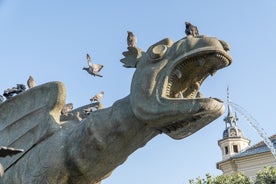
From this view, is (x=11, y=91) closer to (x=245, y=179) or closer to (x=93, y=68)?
(x=93, y=68)

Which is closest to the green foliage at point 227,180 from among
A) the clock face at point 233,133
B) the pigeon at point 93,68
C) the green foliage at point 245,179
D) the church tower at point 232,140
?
the green foliage at point 245,179

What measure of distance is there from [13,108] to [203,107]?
2579 millimetres

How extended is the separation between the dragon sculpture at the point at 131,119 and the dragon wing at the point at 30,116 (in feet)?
0.04

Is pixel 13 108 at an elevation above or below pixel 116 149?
above

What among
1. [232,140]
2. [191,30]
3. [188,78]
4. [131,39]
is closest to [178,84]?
[188,78]

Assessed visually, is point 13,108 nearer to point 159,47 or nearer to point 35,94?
point 35,94

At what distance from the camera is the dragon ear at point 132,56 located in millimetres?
5988

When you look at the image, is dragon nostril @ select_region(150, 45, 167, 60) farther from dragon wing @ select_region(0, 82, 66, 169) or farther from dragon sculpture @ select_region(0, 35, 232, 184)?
dragon wing @ select_region(0, 82, 66, 169)

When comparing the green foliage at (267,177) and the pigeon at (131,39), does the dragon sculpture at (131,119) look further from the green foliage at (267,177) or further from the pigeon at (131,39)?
the green foliage at (267,177)

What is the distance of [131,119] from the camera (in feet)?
18.5

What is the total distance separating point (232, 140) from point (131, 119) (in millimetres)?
70938

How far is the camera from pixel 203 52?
5426mm

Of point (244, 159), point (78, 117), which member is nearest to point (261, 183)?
point (78, 117)

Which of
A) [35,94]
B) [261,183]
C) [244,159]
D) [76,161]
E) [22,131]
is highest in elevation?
[244,159]
